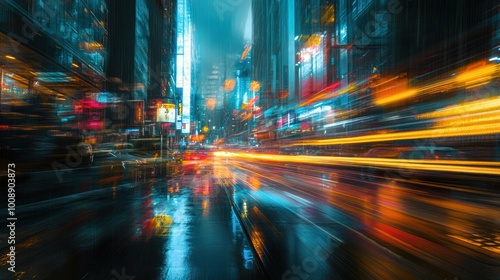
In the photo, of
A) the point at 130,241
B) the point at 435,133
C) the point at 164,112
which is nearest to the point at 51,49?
the point at 130,241

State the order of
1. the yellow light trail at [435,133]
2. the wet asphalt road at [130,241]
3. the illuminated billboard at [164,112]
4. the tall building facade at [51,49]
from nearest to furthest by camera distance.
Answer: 1. the wet asphalt road at [130,241]
2. the yellow light trail at [435,133]
3. the tall building facade at [51,49]
4. the illuminated billboard at [164,112]

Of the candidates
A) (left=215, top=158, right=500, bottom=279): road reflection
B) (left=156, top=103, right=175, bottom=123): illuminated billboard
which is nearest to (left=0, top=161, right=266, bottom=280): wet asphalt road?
(left=215, top=158, right=500, bottom=279): road reflection

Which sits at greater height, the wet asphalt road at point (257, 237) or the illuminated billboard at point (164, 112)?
the illuminated billboard at point (164, 112)

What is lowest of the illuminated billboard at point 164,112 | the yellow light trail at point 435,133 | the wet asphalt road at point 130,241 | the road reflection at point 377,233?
the wet asphalt road at point 130,241

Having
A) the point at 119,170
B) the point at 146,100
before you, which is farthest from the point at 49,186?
the point at 146,100

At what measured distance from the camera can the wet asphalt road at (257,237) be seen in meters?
5.20

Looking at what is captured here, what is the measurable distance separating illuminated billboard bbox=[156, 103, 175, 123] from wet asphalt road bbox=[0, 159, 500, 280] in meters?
39.8

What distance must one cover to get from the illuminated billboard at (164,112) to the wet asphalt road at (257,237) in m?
39.8

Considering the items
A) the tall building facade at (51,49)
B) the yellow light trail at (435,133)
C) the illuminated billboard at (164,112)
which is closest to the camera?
the yellow light trail at (435,133)

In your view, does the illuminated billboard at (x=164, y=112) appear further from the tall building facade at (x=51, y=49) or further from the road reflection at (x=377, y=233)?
the road reflection at (x=377, y=233)

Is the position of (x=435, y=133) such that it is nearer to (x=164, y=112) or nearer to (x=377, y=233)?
(x=377, y=233)

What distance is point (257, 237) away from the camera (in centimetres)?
703

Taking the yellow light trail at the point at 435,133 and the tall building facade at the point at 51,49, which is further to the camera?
the tall building facade at the point at 51,49

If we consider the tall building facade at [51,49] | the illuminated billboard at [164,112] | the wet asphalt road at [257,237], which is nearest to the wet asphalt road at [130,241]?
the wet asphalt road at [257,237]
